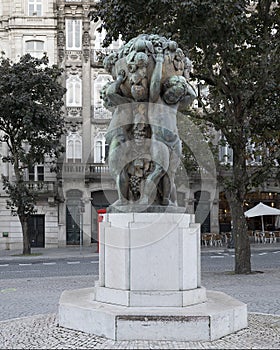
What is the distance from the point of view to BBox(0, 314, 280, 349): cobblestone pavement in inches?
239

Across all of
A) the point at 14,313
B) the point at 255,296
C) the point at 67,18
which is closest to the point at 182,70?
the point at 14,313

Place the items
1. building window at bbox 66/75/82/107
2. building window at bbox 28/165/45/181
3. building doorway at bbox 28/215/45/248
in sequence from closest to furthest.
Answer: building window at bbox 28/165/45/181 → building doorway at bbox 28/215/45/248 → building window at bbox 66/75/82/107

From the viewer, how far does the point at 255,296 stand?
1129 cm

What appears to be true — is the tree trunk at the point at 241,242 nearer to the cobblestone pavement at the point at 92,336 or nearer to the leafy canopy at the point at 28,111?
the cobblestone pavement at the point at 92,336

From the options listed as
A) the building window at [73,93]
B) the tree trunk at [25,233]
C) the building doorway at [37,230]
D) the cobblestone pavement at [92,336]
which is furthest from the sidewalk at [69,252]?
the cobblestone pavement at [92,336]

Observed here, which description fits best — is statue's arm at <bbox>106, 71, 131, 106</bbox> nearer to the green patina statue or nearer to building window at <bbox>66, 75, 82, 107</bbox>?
the green patina statue

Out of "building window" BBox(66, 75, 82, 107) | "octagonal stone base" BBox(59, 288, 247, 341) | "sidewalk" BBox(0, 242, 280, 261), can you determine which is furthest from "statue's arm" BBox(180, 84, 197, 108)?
"building window" BBox(66, 75, 82, 107)

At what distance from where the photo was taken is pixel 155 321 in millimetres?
6227

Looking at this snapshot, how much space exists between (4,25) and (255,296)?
28.3m

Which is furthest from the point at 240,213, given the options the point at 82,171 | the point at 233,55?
the point at 82,171

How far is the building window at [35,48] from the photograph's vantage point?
112 ft

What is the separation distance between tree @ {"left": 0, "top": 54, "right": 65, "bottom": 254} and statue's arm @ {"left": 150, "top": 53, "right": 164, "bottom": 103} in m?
18.6

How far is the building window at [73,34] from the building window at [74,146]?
5626 millimetres

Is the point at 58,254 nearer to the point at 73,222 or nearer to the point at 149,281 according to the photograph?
the point at 73,222
